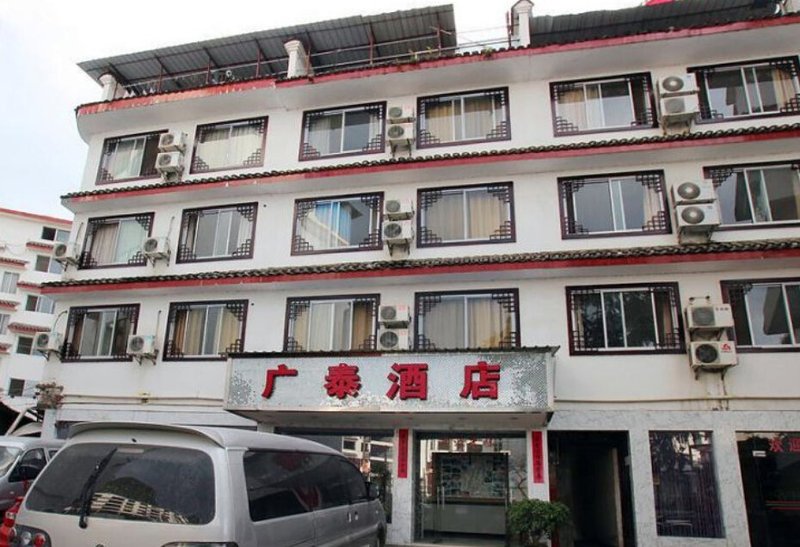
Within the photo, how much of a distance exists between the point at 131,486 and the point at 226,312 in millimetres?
9887

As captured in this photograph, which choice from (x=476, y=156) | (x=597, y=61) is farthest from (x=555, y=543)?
(x=597, y=61)

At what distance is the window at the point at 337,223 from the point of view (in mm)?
13780

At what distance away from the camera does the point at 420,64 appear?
13742 mm

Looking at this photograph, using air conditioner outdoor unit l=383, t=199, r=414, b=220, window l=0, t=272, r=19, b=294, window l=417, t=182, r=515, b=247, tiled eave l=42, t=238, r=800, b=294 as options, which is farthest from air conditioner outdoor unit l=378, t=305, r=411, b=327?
window l=0, t=272, r=19, b=294

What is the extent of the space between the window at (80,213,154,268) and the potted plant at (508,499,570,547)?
11.2 meters

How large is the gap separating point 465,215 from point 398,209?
159 centimetres

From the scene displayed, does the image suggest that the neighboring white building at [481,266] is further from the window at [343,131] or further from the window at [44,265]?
the window at [44,265]

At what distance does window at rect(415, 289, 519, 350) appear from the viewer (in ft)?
39.9

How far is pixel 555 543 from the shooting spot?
10.8 metres

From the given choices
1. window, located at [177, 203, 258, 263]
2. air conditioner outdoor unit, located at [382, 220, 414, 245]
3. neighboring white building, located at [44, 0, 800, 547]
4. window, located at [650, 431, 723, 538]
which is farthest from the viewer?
window, located at [177, 203, 258, 263]

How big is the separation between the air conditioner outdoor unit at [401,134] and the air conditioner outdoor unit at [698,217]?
6.00m

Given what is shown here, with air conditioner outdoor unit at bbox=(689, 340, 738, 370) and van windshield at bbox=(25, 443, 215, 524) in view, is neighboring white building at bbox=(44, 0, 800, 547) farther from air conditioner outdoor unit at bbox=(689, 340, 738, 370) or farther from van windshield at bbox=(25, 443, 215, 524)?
van windshield at bbox=(25, 443, 215, 524)

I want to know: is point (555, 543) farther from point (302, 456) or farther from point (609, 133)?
point (609, 133)

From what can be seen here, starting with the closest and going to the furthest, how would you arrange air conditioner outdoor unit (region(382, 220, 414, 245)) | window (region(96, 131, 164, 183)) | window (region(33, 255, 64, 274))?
air conditioner outdoor unit (region(382, 220, 414, 245))
window (region(96, 131, 164, 183))
window (region(33, 255, 64, 274))
